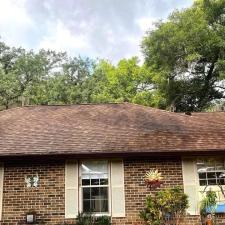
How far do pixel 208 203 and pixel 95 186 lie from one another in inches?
129

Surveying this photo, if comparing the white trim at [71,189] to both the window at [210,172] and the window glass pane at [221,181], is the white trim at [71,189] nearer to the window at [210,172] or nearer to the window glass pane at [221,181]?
the window at [210,172]

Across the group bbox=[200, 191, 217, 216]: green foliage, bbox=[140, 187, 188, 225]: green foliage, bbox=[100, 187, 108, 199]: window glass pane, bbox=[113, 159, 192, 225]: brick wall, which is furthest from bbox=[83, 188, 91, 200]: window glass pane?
bbox=[200, 191, 217, 216]: green foliage

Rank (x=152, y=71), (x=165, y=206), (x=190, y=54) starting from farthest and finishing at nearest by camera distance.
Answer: (x=152, y=71), (x=190, y=54), (x=165, y=206)

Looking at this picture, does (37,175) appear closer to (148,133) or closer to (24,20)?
(148,133)

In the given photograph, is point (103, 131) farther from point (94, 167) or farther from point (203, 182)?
point (203, 182)

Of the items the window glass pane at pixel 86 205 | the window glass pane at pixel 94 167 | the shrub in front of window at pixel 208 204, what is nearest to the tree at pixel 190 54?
the shrub in front of window at pixel 208 204

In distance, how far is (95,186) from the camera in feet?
36.6

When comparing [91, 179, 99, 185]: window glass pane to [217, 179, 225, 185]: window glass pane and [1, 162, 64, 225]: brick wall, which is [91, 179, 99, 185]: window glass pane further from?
[217, 179, 225, 185]: window glass pane

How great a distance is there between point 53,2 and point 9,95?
47.9ft

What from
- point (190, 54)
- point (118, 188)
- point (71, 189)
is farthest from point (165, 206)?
point (190, 54)

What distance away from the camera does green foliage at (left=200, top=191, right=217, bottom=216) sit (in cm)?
1050

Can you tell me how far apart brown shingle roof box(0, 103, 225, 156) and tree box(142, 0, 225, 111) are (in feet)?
34.9

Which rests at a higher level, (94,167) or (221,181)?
(94,167)

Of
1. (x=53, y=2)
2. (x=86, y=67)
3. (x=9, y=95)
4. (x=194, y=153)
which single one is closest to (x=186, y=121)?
(x=194, y=153)
